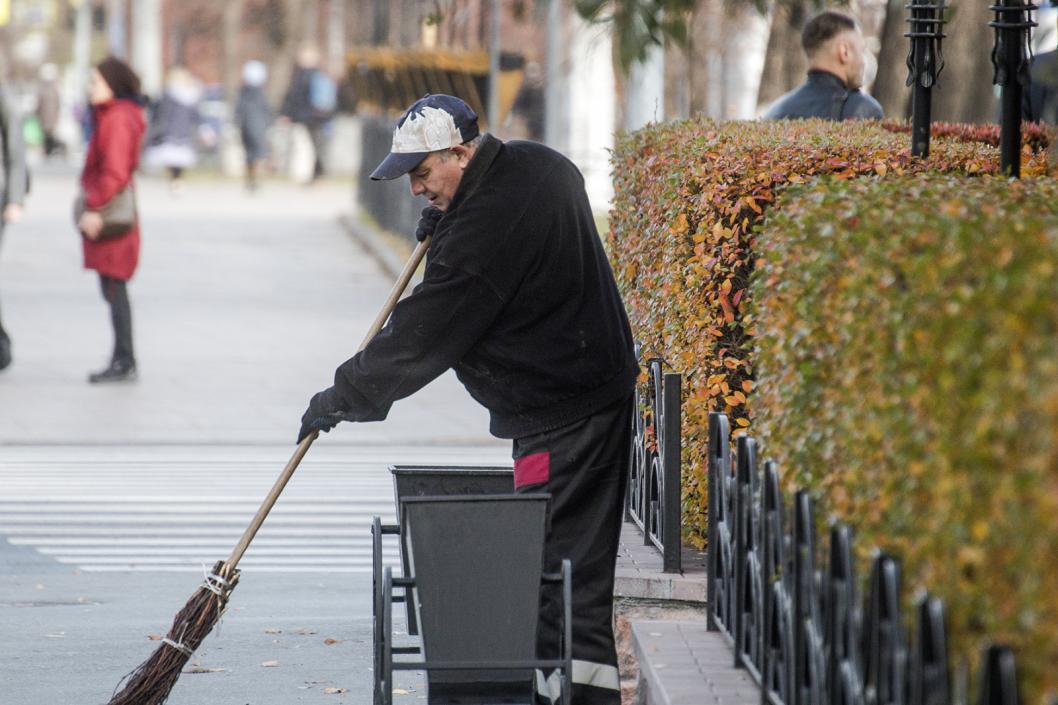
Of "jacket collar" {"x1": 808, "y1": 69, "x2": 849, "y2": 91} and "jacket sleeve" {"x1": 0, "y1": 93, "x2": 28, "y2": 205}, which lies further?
"jacket sleeve" {"x1": 0, "y1": 93, "x2": 28, "y2": 205}

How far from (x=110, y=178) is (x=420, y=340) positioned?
737cm

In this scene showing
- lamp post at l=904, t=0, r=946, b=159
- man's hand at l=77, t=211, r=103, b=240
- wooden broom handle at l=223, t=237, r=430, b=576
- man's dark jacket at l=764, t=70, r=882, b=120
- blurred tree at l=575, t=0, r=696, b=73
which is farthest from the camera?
man's hand at l=77, t=211, r=103, b=240

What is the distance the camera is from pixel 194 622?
5359mm

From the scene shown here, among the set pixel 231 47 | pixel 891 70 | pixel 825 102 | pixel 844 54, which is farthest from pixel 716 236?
pixel 231 47

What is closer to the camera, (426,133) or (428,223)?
(426,133)

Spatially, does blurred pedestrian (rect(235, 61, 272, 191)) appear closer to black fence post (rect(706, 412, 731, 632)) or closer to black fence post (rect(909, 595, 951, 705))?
black fence post (rect(706, 412, 731, 632))

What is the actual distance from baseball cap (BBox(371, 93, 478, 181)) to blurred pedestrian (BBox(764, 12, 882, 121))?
13.3 feet

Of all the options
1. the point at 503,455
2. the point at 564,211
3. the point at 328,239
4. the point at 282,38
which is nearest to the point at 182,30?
the point at 282,38

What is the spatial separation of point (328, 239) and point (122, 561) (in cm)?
1498

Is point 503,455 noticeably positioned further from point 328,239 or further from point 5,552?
point 328,239

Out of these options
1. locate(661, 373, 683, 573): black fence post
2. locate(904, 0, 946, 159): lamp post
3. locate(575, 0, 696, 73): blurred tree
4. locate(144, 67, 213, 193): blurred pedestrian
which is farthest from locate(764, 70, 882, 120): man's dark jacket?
locate(144, 67, 213, 193): blurred pedestrian

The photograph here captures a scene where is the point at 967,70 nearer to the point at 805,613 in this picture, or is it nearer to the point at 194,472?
the point at 194,472

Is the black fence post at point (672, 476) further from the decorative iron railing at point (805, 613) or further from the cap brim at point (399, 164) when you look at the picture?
the cap brim at point (399, 164)

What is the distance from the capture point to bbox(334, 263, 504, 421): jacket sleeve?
488cm
